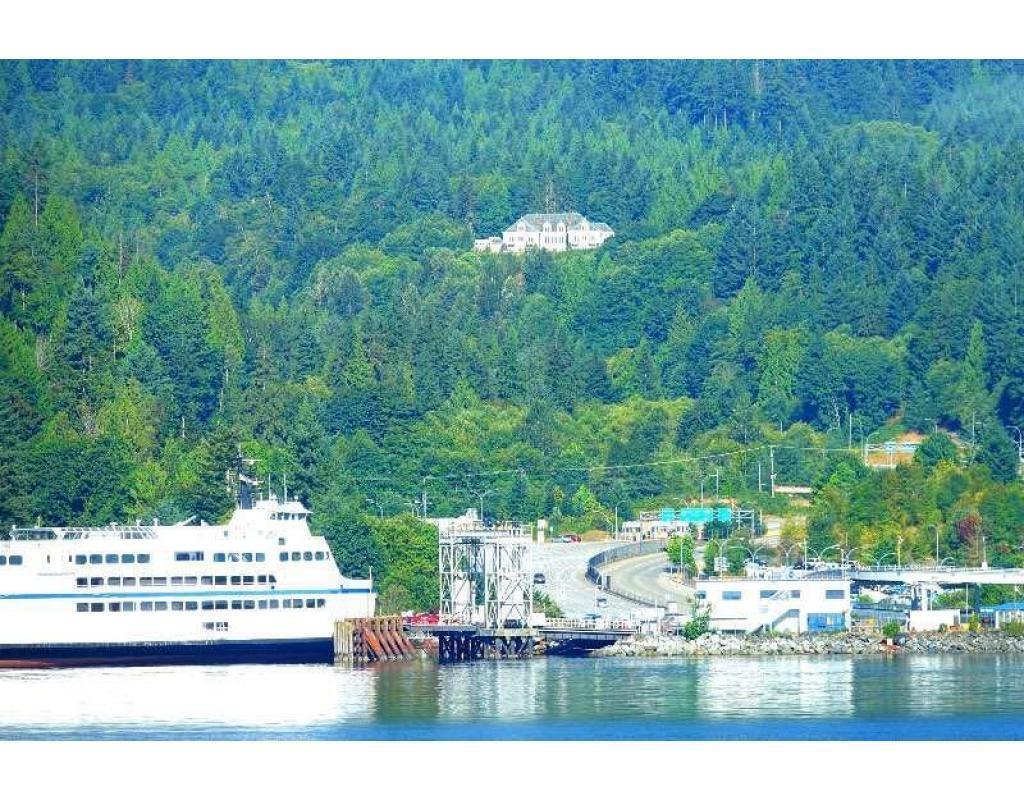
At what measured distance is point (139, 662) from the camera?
77812 millimetres

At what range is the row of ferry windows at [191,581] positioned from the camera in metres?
78.4

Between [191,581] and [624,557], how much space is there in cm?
2763

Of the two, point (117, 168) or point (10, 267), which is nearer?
point (10, 267)

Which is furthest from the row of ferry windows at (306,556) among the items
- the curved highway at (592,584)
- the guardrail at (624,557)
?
the guardrail at (624,557)

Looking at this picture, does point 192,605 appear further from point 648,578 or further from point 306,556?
point 648,578

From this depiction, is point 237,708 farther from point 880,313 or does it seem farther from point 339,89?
point 339,89

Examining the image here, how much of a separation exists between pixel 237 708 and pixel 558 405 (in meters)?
66.6

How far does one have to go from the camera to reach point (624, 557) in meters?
104

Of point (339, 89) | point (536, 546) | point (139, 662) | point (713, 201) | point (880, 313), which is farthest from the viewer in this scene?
point (339, 89)

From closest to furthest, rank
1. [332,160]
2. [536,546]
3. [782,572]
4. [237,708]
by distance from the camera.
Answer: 1. [237,708]
2. [782,572]
3. [536,546]
4. [332,160]

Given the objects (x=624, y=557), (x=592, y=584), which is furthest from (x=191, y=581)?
(x=624, y=557)

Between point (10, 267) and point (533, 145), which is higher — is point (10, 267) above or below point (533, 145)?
below

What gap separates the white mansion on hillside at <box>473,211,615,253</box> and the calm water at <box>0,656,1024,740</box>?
285 feet

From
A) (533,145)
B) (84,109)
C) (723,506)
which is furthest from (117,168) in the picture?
(723,506)
